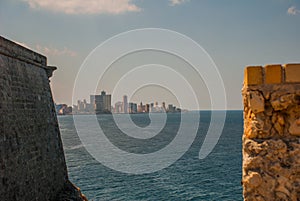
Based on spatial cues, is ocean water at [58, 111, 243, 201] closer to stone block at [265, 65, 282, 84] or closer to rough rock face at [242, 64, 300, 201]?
rough rock face at [242, 64, 300, 201]

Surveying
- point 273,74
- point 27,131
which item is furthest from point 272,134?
point 27,131

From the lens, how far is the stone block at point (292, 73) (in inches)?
122

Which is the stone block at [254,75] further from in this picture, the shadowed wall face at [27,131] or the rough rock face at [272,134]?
the shadowed wall face at [27,131]

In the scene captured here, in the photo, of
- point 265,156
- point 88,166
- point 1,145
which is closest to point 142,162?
point 88,166

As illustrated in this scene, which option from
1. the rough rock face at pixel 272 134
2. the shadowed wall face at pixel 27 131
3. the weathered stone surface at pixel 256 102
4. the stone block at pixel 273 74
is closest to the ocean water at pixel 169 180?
the shadowed wall face at pixel 27 131

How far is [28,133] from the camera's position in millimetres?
9836

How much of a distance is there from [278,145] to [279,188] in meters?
0.41

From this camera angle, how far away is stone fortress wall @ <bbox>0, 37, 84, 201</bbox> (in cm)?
832

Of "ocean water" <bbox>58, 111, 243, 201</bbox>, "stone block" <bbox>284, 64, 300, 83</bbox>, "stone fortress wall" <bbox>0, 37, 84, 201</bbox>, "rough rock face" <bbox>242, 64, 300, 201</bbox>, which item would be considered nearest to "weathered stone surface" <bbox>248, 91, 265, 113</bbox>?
"rough rock face" <bbox>242, 64, 300, 201</bbox>

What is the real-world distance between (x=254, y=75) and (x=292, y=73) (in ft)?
1.16

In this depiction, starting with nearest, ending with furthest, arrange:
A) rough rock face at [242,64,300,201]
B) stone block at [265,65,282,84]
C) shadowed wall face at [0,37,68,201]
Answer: rough rock face at [242,64,300,201]
stone block at [265,65,282,84]
shadowed wall face at [0,37,68,201]

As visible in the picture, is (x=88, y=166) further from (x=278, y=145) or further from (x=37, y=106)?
(x=278, y=145)

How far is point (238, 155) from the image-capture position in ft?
135

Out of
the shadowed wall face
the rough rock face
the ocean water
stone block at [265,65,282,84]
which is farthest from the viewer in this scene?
the ocean water
